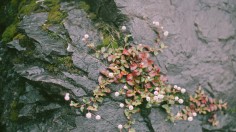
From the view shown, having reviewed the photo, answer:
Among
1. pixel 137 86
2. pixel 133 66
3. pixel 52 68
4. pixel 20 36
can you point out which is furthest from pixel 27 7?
pixel 137 86

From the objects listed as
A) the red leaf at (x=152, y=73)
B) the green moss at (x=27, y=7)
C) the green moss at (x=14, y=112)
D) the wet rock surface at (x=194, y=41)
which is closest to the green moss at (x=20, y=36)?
the green moss at (x=27, y=7)

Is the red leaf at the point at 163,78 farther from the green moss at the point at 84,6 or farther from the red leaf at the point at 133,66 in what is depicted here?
the green moss at the point at 84,6

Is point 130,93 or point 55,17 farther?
point 55,17

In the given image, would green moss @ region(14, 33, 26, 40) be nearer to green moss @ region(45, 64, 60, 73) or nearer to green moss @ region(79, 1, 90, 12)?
green moss @ region(45, 64, 60, 73)

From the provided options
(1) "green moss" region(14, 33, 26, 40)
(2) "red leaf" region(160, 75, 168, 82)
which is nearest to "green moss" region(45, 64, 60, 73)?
(1) "green moss" region(14, 33, 26, 40)

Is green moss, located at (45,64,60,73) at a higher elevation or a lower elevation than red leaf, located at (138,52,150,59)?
lower

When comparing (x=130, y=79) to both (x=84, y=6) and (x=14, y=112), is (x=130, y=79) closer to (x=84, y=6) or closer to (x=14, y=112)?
(x=84, y=6)

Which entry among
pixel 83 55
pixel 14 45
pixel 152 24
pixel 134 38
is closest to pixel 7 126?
pixel 14 45
